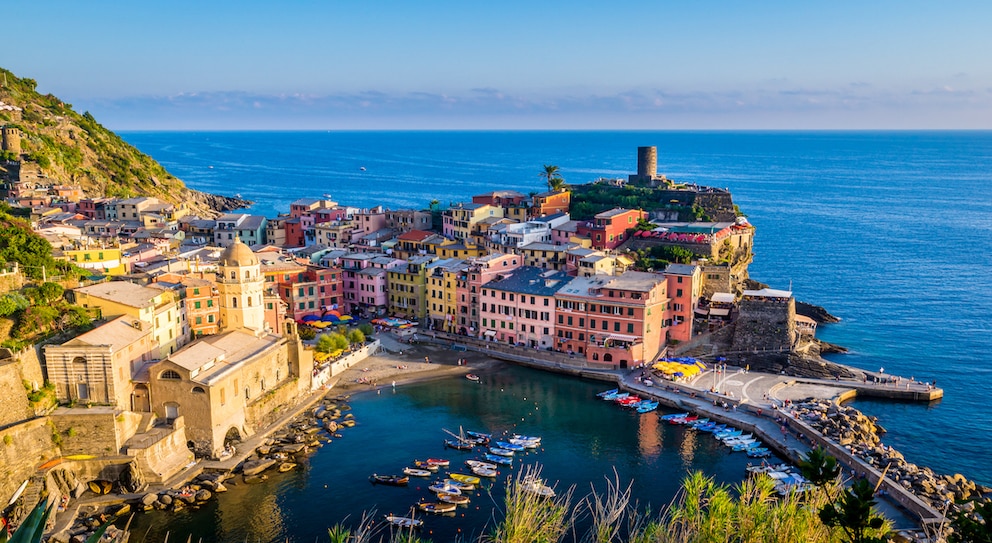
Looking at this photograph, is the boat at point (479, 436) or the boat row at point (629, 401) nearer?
the boat at point (479, 436)

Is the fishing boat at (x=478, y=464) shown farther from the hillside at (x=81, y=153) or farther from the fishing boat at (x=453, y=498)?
the hillside at (x=81, y=153)

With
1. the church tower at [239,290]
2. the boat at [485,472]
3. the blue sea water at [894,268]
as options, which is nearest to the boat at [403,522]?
the boat at [485,472]

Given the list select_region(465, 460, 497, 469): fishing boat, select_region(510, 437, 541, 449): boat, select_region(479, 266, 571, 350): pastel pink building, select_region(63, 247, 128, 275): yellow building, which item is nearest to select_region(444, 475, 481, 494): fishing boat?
select_region(465, 460, 497, 469): fishing boat

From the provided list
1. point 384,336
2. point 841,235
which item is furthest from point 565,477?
point 841,235

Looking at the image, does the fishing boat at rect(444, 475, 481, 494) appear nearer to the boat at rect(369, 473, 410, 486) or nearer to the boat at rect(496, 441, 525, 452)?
the boat at rect(369, 473, 410, 486)

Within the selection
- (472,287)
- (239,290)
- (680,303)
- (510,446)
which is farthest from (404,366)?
(680,303)

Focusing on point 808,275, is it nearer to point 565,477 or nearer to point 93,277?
point 565,477
